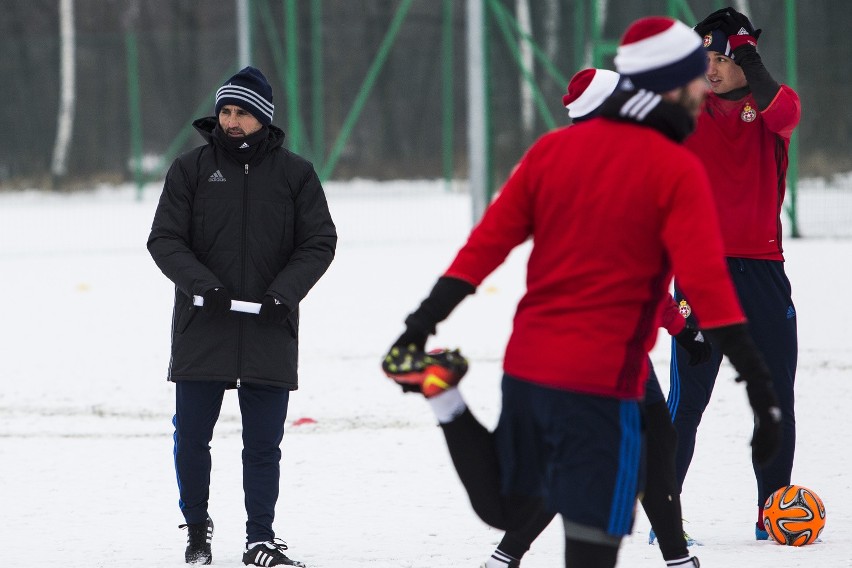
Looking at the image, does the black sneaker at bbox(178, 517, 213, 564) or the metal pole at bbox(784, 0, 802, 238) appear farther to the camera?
the metal pole at bbox(784, 0, 802, 238)

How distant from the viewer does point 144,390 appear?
7254 millimetres

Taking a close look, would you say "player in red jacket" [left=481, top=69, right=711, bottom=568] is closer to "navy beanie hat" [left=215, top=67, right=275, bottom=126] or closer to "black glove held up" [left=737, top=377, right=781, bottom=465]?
"black glove held up" [left=737, top=377, right=781, bottom=465]

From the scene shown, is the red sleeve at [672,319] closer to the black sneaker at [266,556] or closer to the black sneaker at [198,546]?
the black sneaker at [266,556]

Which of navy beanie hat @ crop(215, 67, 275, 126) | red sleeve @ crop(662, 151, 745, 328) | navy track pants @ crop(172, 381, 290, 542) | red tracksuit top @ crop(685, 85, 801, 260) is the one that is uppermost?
navy beanie hat @ crop(215, 67, 275, 126)

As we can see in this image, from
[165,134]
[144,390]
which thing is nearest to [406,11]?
[165,134]

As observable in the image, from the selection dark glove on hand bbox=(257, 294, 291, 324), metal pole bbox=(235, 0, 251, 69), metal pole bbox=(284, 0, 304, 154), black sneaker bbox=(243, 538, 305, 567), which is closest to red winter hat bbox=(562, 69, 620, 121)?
dark glove on hand bbox=(257, 294, 291, 324)

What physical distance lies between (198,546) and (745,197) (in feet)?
6.57

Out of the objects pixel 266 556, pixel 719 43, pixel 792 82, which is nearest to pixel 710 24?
pixel 719 43

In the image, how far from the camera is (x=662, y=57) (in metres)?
2.94

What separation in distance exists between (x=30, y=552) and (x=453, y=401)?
77.7 inches

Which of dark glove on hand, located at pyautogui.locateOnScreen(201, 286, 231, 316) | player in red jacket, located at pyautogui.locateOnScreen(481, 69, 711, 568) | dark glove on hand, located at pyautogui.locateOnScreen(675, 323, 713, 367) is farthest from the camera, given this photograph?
dark glove on hand, located at pyautogui.locateOnScreen(201, 286, 231, 316)

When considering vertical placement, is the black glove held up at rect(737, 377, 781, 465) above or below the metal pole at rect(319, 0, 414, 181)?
below

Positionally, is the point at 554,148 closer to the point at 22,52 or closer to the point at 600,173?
the point at 600,173

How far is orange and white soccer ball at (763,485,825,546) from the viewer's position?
430 centimetres
